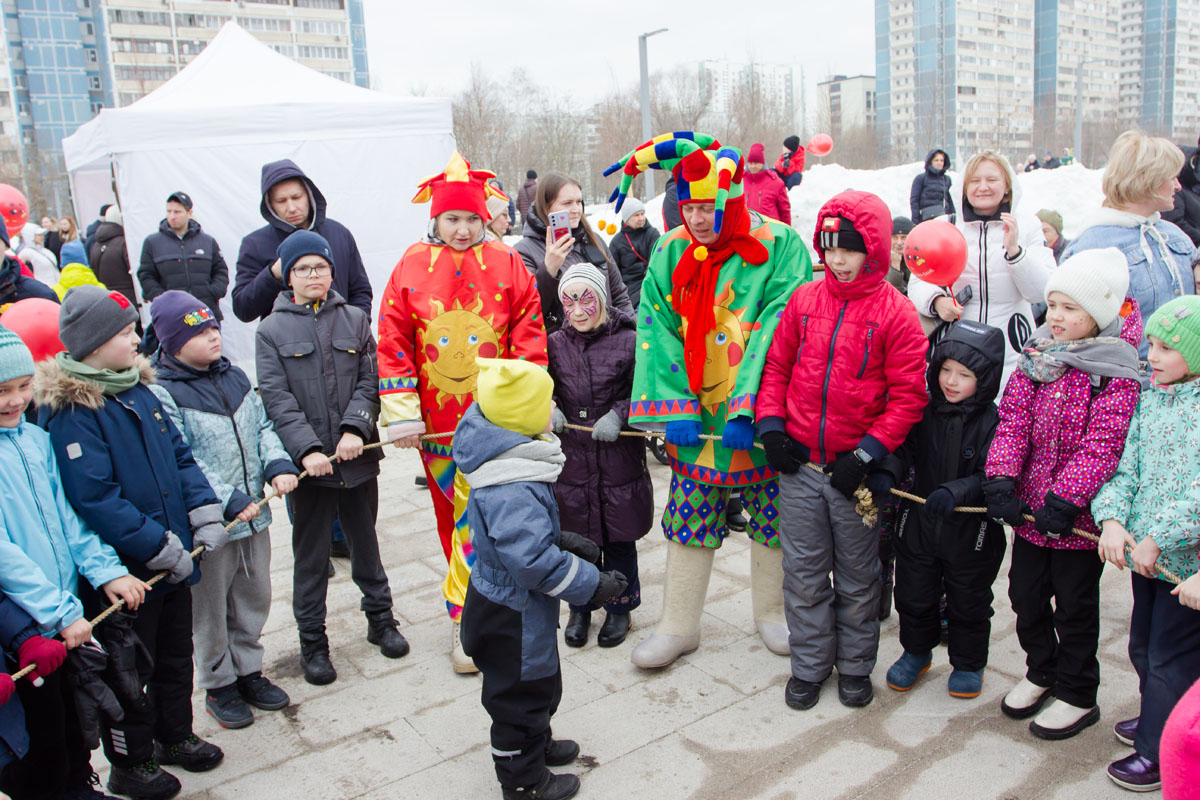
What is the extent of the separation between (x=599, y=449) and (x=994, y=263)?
1930mm

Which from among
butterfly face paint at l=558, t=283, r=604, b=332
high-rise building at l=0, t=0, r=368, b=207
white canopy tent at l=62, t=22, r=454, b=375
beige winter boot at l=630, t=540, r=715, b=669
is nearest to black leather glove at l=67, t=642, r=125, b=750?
beige winter boot at l=630, t=540, r=715, b=669

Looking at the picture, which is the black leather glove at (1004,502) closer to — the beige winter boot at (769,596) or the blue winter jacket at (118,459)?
the beige winter boot at (769,596)

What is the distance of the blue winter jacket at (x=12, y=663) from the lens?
2.44 meters

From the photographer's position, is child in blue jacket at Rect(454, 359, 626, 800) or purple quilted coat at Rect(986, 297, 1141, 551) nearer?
child in blue jacket at Rect(454, 359, 626, 800)

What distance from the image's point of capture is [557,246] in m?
4.16

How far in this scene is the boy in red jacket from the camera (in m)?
3.05

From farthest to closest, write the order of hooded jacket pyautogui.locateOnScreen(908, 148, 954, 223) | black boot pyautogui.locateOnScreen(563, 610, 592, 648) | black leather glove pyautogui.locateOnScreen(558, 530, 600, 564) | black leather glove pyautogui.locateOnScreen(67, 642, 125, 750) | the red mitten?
hooded jacket pyautogui.locateOnScreen(908, 148, 954, 223) → black boot pyautogui.locateOnScreen(563, 610, 592, 648) → black leather glove pyautogui.locateOnScreen(558, 530, 600, 564) → black leather glove pyautogui.locateOnScreen(67, 642, 125, 750) → the red mitten

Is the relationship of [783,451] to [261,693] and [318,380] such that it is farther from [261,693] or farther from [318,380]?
[261,693]

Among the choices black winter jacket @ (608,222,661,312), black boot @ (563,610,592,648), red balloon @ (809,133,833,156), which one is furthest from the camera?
red balloon @ (809,133,833,156)

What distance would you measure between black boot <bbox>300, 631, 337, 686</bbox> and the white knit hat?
3152mm

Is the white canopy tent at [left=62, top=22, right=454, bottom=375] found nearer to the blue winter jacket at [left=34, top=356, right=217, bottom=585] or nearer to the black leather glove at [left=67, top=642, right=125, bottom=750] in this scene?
the blue winter jacket at [left=34, top=356, right=217, bottom=585]

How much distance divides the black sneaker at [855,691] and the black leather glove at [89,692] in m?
2.47

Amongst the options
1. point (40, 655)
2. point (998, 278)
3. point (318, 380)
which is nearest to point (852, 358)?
point (998, 278)

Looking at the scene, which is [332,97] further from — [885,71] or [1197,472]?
[885,71]
